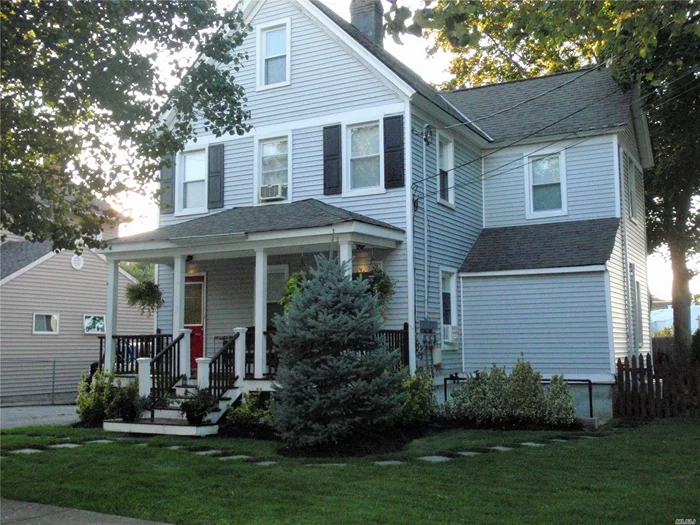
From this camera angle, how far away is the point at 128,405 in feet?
42.0

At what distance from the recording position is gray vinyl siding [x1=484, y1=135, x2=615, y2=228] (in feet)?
55.3

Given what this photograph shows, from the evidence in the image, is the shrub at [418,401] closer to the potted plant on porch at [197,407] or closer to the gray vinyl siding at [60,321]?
the potted plant on porch at [197,407]

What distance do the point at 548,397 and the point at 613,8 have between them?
21.2 ft

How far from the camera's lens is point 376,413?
1057 centimetres

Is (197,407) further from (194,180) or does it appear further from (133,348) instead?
(194,180)

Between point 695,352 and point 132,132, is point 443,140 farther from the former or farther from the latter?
point 695,352

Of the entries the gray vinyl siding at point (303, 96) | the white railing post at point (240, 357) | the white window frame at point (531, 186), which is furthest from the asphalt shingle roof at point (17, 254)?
the white window frame at point (531, 186)

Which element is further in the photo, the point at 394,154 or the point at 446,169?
the point at 446,169

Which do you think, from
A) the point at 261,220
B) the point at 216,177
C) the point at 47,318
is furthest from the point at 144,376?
the point at 47,318

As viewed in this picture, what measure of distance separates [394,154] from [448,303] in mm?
3619

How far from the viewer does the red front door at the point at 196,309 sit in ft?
56.2

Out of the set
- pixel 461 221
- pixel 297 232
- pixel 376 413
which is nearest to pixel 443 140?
pixel 461 221

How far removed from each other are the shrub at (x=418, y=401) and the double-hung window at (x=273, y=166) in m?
5.41

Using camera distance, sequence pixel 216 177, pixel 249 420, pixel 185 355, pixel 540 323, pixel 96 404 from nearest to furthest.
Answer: pixel 249 420, pixel 96 404, pixel 185 355, pixel 540 323, pixel 216 177
